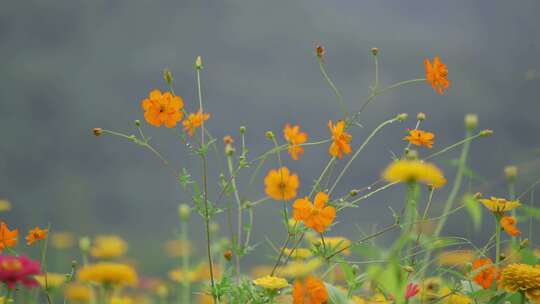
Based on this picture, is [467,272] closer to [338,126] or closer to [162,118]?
[338,126]

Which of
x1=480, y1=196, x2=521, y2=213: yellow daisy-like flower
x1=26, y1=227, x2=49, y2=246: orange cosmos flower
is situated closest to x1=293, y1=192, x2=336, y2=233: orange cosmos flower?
x1=480, y1=196, x2=521, y2=213: yellow daisy-like flower

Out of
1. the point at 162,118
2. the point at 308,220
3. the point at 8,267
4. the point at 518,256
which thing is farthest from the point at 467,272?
the point at 8,267

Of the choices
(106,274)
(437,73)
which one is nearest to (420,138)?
(437,73)

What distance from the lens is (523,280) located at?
0.60 meters

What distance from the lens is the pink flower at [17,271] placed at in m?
0.64

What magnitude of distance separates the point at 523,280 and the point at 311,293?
19 centimetres

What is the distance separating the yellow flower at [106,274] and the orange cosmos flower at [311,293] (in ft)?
0.92

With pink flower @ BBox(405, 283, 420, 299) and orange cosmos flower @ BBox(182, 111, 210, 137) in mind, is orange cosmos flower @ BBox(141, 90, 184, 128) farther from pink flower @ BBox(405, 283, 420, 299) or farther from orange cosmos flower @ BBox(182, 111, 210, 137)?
pink flower @ BBox(405, 283, 420, 299)

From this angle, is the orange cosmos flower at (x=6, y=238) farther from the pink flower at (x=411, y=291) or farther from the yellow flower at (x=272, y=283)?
the pink flower at (x=411, y=291)

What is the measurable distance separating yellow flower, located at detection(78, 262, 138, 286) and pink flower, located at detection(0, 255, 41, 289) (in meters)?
0.11

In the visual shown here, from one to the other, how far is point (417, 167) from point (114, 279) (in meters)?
0.50

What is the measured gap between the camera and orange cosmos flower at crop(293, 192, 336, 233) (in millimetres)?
610

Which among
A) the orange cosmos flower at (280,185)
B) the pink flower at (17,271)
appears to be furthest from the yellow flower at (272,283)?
the pink flower at (17,271)

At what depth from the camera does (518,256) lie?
70cm
